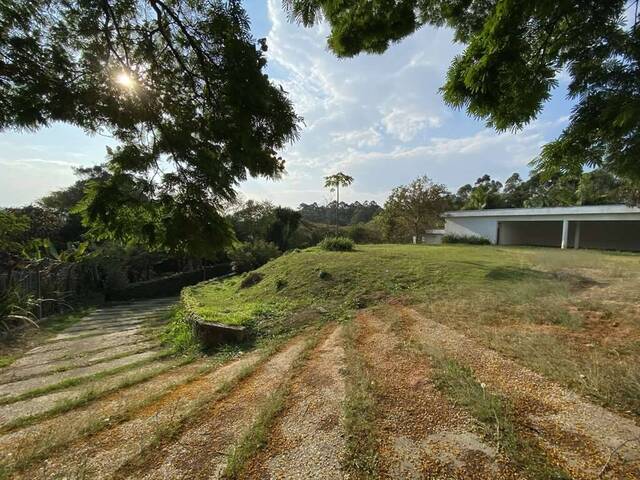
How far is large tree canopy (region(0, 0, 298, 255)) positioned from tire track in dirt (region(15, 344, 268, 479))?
1.60 metres

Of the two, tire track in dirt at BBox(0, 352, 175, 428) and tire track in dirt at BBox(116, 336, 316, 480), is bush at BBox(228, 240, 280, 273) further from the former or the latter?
tire track in dirt at BBox(116, 336, 316, 480)

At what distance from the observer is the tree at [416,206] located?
83.4ft

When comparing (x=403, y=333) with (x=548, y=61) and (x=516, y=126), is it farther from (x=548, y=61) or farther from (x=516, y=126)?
(x=548, y=61)

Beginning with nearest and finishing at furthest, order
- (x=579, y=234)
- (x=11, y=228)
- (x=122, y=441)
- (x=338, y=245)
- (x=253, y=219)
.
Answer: (x=122, y=441), (x=11, y=228), (x=338, y=245), (x=579, y=234), (x=253, y=219)

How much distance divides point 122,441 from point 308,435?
4.98 ft

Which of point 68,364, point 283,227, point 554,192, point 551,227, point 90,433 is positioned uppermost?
point 554,192

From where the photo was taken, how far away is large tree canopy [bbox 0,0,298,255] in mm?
2059

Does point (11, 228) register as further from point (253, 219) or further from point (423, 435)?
point (253, 219)

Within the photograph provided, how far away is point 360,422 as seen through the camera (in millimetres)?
2473

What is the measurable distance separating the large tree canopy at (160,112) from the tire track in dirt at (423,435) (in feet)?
6.28

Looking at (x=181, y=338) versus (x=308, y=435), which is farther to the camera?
(x=181, y=338)

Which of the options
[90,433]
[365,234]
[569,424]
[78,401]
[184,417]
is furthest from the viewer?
[365,234]

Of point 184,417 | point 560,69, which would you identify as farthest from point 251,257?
point 560,69

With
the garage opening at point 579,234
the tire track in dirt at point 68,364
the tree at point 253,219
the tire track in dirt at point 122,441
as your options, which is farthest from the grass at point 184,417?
the garage opening at point 579,234
